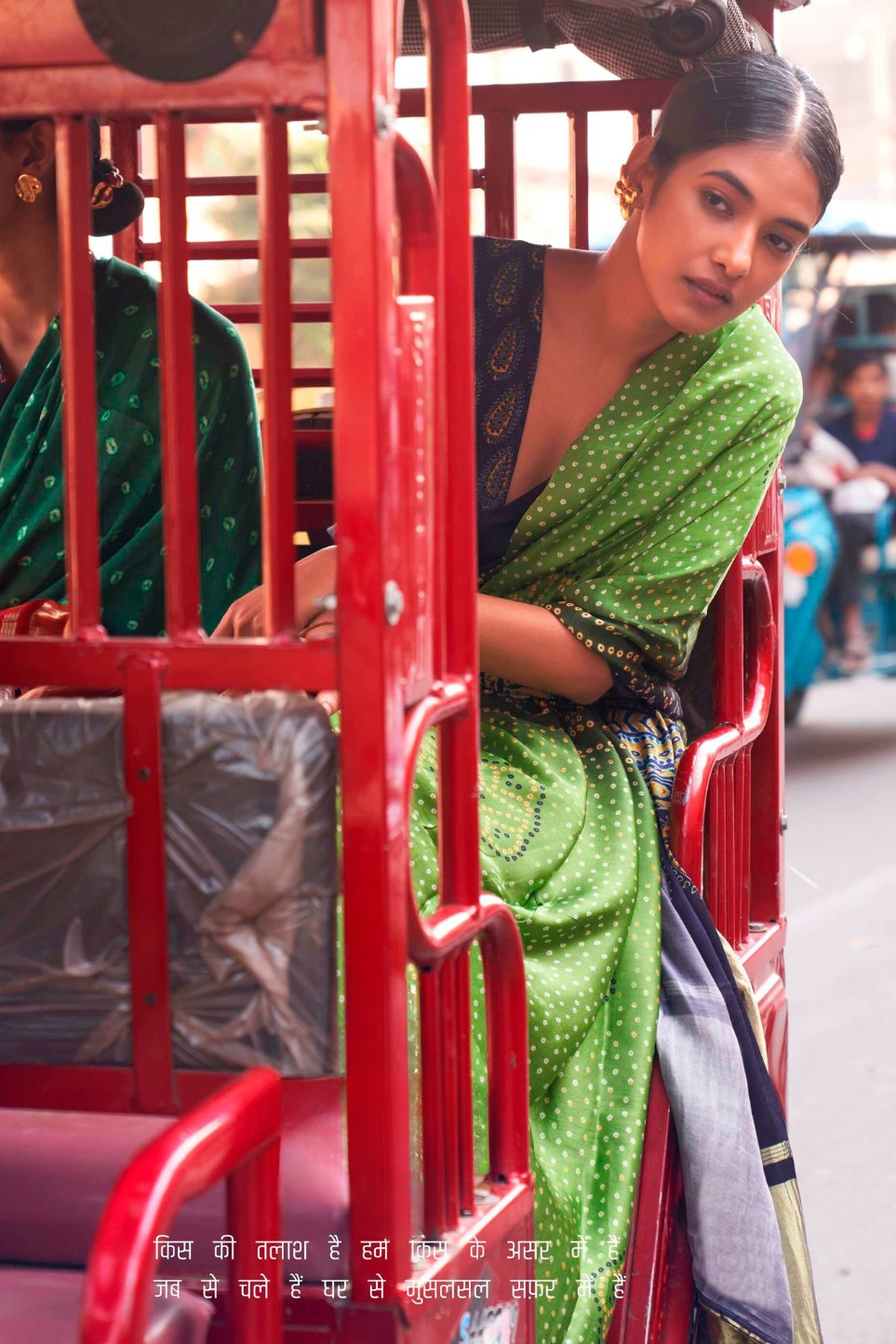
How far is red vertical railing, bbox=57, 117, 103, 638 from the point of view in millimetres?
1149

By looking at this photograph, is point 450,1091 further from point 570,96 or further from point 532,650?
point 570,96

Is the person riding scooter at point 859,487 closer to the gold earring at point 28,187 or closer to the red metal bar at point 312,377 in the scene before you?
the red metal bar at point 312,377

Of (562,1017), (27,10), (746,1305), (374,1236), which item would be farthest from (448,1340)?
(27,10)

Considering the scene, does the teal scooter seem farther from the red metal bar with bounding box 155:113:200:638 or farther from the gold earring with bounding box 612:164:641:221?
the red metal bar with bounding box 155:113:200:638

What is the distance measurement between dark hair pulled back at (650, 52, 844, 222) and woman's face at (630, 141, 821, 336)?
0.02 meters

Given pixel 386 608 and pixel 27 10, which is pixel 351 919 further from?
pixel 27 10

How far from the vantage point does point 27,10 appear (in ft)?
3.67

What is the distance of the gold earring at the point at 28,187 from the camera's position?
5.95ft

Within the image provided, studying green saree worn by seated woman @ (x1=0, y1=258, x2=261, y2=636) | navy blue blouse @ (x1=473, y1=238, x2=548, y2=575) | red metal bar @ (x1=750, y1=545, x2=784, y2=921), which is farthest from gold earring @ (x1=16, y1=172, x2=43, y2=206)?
red metal bar @ (x1=750, y1=545, x2=784, y2=921)

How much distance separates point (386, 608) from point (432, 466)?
6.3 inches

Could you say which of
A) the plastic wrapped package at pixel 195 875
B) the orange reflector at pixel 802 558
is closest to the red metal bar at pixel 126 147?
the plastic wrapped package at pixel 195 875

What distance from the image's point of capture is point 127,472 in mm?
1827

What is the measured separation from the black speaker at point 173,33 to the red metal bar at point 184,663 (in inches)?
15.1
